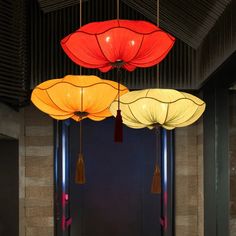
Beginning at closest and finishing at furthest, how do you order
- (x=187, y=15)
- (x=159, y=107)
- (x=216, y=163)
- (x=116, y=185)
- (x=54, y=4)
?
(x=159, y=107)
(x=187, y=15)
(x=216, y=163)
(x=54, y=4)
(x=116, y=185)

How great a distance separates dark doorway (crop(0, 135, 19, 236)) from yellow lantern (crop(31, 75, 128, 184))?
2856mm

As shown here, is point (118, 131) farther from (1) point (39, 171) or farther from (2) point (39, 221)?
(2) point (39, 221)

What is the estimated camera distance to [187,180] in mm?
6512

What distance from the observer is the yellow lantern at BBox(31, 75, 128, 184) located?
11.2 feet

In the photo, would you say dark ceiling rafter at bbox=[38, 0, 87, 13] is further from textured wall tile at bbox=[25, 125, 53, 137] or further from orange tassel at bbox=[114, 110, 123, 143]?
orange tassel at bbox=[114, 110, 123, 143]

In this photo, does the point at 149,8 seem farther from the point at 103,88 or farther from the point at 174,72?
the point at 103,88

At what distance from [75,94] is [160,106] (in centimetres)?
74

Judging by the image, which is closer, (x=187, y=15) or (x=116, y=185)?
(x=187, y=15)

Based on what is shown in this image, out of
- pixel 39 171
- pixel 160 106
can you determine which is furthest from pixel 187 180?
pixel 160 106

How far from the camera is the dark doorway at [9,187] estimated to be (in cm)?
616

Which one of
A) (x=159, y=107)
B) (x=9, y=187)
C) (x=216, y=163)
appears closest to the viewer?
(x=159, y=107)

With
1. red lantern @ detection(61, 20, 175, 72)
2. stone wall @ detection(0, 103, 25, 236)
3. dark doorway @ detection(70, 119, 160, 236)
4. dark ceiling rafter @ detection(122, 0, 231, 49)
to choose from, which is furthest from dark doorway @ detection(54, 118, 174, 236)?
red lantern @ detection(61, 20, 175, 72)

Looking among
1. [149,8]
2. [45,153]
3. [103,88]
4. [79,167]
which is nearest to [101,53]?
[103,88]

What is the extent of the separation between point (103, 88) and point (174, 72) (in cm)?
272
